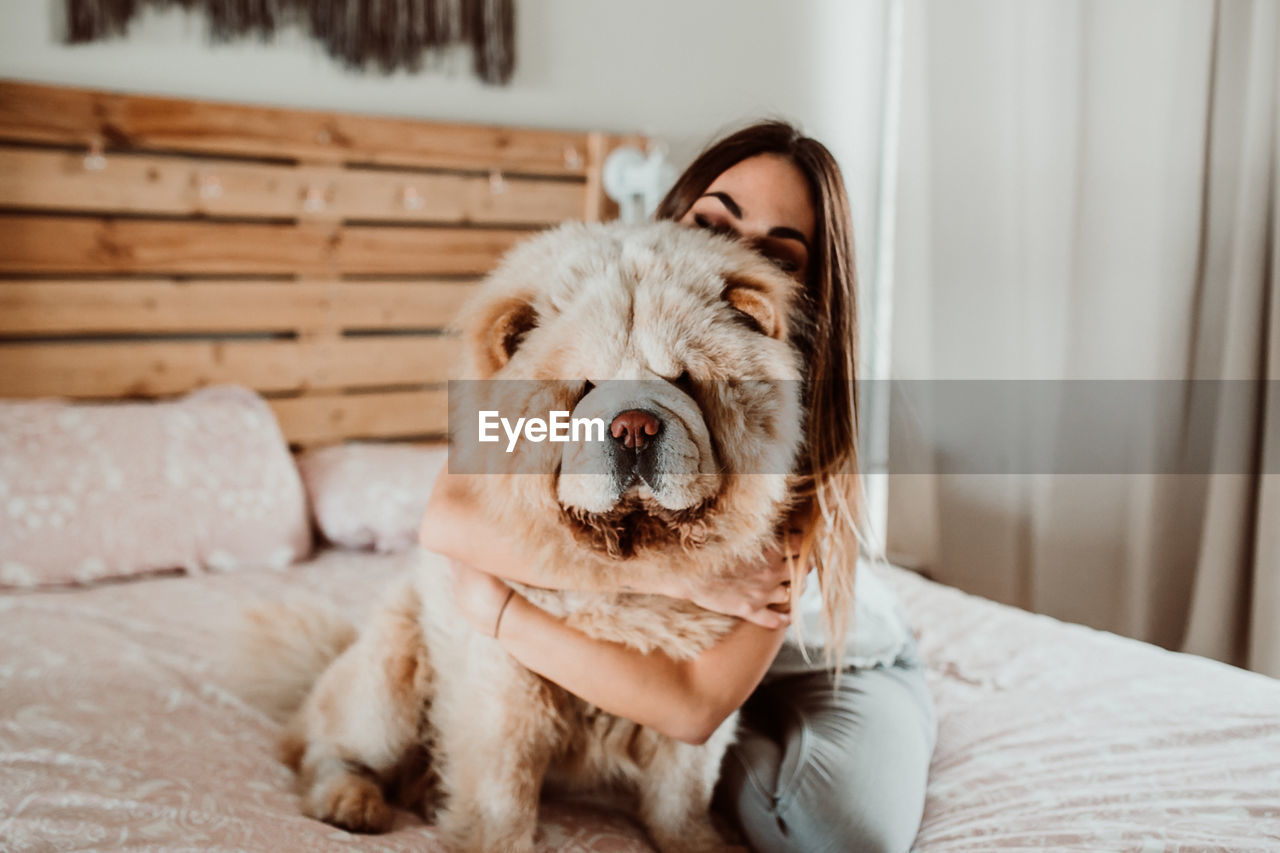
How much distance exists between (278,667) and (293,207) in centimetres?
172

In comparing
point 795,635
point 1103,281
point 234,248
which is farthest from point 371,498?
point 1103,281

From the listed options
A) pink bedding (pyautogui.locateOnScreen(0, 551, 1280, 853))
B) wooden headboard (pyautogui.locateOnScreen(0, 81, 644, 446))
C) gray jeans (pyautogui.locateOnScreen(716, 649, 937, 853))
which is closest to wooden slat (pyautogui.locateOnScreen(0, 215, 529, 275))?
wooden headboard (pyautogui.locateOnScreen(0, 81, 644, 446))

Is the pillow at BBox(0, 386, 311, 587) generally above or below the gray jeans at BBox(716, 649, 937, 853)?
above

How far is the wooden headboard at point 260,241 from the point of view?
2.41 m

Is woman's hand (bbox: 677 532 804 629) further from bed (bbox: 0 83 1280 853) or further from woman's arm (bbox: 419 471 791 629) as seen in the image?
bed (bbox: 0 83 1280 853)

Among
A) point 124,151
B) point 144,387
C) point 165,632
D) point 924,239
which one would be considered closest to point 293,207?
point 124,151

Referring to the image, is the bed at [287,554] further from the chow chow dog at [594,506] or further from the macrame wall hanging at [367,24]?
the macrame wall hanging at [367,24]

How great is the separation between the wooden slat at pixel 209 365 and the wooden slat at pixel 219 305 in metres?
0.05

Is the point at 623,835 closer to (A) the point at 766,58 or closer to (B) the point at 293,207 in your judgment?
(B) the point at 293,207

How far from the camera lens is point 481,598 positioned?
1.09 metres

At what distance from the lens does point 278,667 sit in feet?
4.89

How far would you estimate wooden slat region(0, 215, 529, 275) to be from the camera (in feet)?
7.92

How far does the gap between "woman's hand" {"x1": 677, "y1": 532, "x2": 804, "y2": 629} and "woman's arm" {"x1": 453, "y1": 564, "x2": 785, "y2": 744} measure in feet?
0.09

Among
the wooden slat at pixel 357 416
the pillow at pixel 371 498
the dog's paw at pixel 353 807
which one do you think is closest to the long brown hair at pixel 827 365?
the dog's paw at pixel 353 807
